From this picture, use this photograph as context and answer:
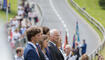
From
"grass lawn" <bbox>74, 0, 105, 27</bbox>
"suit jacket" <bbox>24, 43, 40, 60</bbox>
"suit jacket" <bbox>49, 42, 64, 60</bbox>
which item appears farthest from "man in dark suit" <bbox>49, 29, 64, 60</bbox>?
"grass lawn" <bbox>74, 0, 105, 27</bbox>

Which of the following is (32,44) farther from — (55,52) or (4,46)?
(4,46)

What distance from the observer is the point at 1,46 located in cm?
348

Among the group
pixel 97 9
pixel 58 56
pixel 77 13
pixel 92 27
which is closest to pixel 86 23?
pixel 92 27

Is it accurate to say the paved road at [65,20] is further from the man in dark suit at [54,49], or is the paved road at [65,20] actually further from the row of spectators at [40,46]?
the row of spectators at [40,46]

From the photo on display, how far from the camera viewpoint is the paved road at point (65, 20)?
3050 centimetres

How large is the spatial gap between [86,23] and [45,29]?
33.2m

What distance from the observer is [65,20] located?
135 ft

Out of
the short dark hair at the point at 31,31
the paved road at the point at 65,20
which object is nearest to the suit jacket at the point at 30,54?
the short dark hair at the point at 31,31

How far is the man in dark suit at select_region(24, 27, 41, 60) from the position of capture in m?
4.58

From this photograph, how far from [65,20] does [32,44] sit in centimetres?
3624

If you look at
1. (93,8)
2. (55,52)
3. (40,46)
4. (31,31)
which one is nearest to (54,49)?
(55,52)

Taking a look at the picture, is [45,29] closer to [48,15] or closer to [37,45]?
[37,45]

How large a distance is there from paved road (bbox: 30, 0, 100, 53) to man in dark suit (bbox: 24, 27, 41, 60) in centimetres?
1969

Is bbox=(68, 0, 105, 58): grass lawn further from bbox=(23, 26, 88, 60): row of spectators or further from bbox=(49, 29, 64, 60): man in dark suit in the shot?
bbox=(23, 26, 88, 60): row of spectators
